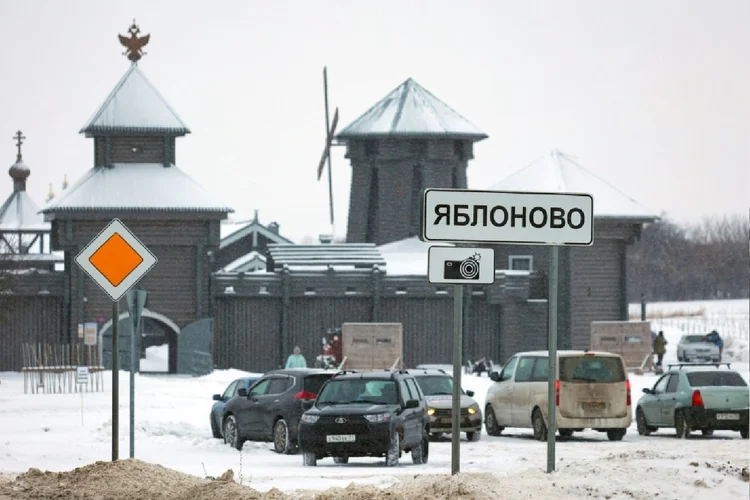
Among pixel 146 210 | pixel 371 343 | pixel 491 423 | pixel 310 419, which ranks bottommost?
pixel 491 423

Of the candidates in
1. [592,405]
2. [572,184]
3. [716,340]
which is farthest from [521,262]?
Result: [592,405]

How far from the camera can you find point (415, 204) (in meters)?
74.8

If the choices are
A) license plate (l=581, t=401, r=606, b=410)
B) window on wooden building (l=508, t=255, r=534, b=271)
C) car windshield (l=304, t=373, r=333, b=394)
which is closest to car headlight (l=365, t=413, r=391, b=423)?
Result: car windshield (l=304, t=373, r=333, b=394)

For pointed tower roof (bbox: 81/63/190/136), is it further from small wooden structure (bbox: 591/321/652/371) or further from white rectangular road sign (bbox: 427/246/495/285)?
white rectangular road sign (bbox: 427/246/495/285)

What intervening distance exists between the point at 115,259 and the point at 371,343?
39.8m

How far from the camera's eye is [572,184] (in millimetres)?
70938

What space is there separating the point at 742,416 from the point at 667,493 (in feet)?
50.6

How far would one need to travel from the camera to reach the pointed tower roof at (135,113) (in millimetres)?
66500

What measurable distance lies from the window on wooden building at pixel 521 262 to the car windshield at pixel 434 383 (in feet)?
132

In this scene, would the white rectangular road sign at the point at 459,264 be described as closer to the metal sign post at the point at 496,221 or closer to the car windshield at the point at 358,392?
the metal sign post at the point at 496,221

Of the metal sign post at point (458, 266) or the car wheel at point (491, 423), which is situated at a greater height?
the metal sign post at point (458, 266)

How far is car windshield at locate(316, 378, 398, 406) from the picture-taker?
24.5 meters

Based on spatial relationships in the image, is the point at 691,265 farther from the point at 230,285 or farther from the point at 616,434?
the point at 616,434

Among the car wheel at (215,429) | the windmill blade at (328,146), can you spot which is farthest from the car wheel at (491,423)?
the windmill blade at (328,146)
